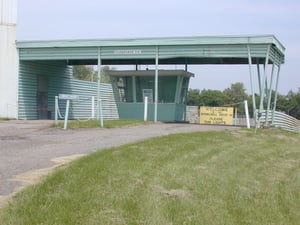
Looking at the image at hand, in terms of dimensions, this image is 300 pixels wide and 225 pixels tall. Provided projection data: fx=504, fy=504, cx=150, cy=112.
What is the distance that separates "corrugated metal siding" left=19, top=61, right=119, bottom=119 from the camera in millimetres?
27531

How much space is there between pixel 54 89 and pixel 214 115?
35.2ft

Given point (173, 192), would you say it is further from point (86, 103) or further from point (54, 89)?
point (86, 103)

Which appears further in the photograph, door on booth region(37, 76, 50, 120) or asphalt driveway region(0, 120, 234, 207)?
door on booth region(37, 76, 50, 120)

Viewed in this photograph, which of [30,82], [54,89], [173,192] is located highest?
[30,82]

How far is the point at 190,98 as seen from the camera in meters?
77.4

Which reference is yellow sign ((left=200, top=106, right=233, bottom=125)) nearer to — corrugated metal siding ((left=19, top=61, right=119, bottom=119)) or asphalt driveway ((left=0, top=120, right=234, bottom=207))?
corrugated metal siding ((left=19, top=61, right=119, bottom=119))

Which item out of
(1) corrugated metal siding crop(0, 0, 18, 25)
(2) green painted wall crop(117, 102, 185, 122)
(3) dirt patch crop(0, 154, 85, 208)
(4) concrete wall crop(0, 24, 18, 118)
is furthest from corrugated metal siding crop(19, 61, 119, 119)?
(3) dirt patch crop(0, 154, 85, 208)

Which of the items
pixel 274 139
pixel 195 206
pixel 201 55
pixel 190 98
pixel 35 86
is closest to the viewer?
pixel 195 206

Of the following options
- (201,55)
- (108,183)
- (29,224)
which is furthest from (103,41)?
(29,224)

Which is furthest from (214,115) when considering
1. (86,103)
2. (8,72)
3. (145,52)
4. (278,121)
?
(86,103)

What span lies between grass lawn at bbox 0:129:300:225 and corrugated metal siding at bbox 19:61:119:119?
48.9ft

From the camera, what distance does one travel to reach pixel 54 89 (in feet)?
Result: 102

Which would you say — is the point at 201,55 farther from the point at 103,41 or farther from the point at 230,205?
the point at 230,205

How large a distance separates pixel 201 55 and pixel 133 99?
21.8ft
